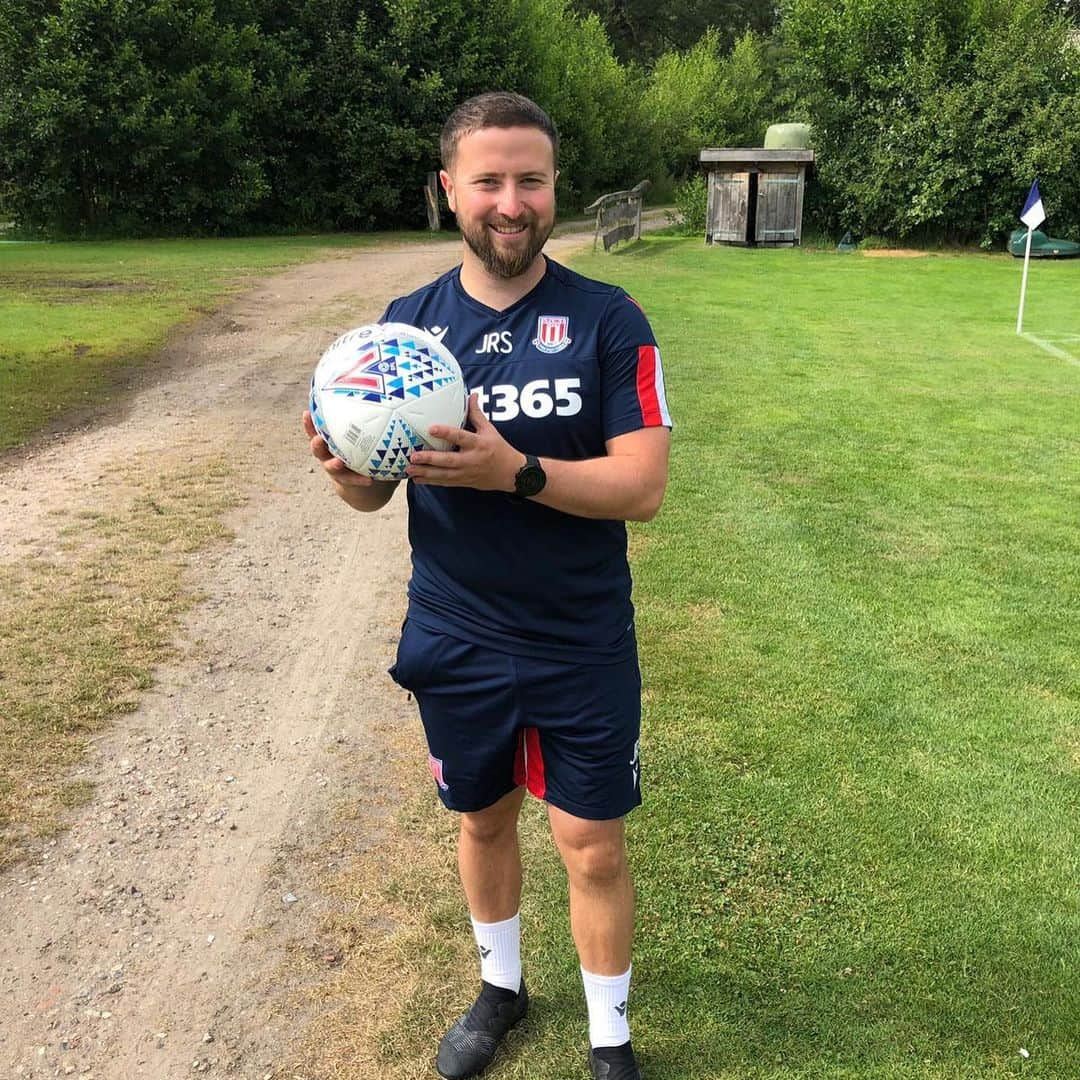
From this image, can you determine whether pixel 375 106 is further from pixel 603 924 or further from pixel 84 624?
pixel 603 924

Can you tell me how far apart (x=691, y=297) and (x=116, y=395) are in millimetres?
10978

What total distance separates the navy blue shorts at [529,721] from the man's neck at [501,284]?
0.78m

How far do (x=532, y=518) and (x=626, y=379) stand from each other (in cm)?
37

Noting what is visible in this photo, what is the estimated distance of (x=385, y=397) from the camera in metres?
2.08

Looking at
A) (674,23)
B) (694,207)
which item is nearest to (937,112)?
(694,207)

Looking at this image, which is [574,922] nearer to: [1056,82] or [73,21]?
[73,21]

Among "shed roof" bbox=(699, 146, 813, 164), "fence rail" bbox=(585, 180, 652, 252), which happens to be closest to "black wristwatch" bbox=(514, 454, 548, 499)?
"fence rail" bbox=(585, 180, 652, 252)

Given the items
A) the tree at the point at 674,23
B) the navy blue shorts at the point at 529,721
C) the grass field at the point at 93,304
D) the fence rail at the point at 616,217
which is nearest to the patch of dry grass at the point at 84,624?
the navy blue shorts at the point at 529,721

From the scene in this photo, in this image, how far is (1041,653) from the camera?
17.0 ft

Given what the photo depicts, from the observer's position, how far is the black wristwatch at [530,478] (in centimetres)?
201

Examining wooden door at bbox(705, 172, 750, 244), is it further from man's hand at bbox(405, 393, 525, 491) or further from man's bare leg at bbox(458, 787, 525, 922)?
man's hand at bbox(405, 393, 525, 491)

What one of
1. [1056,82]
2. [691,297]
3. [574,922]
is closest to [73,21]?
[691,297]

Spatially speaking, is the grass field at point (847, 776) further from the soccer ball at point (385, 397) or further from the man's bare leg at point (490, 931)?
the soccer ball at point (385, 397)

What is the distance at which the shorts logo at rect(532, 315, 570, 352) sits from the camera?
217 centimetres
